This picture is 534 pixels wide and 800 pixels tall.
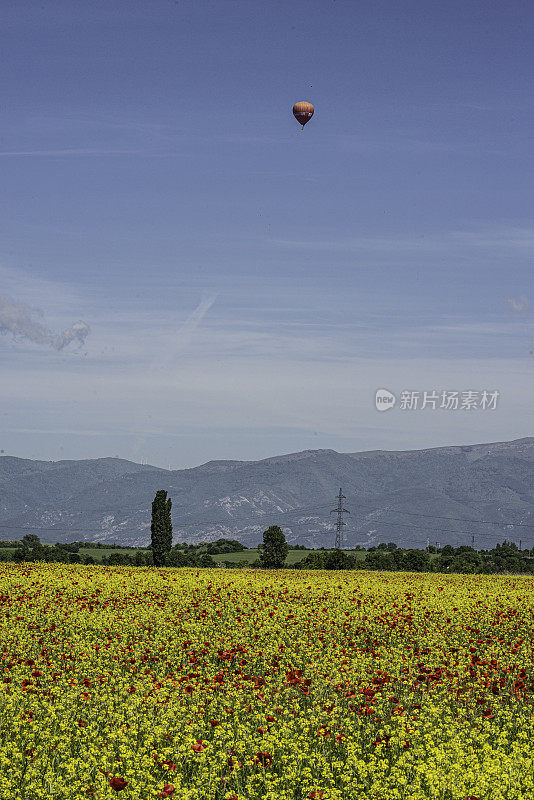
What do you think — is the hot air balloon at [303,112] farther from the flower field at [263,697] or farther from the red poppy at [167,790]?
the red poppy at [167,790]

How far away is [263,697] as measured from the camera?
15.7m

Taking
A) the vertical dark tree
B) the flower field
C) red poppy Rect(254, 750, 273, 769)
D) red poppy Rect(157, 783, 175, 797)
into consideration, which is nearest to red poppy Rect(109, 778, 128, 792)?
the flower field

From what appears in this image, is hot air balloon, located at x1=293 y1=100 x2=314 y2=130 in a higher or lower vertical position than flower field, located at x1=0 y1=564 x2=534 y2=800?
higher

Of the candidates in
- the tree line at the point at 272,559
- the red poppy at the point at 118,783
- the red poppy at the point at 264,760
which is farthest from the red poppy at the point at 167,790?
the tree line at the point at 272,559

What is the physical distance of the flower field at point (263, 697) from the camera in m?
11.7

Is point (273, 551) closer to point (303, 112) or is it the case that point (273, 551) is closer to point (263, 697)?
point (303, 112)

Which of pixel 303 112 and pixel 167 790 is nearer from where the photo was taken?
pixel 167 790

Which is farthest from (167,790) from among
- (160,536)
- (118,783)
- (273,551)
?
(160,536)

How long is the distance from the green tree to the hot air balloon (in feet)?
102

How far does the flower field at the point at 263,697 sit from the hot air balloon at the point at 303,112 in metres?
38.6

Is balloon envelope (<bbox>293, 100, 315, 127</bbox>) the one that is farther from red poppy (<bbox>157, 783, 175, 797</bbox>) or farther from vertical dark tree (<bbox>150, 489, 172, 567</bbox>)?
red poppy (<bbox>157, 783, 175, 797</bbox>)

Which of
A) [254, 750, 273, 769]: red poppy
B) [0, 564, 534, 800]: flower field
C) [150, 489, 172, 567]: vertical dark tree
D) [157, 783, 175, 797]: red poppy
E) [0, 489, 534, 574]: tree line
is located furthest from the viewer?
[150, 489, 172, 567]: vertical dark tree

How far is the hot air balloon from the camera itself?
55656mm

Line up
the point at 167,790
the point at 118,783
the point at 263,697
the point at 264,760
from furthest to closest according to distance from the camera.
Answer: the point at 263,697 < the point at 264,760 < the point at 167,790 < the point at 118,783
